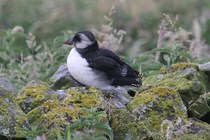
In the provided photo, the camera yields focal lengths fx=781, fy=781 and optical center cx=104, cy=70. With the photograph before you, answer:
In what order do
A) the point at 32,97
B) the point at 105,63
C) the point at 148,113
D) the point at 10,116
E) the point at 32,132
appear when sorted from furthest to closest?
the point at 105,63, the point at 32,97, the point at 148,113, the point at 10,116, the point at 32,132

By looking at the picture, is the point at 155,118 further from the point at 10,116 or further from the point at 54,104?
the point at 10,116

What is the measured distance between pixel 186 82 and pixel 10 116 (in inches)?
77.1

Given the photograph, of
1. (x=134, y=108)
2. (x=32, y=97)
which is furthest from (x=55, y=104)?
(x=134, y=108)

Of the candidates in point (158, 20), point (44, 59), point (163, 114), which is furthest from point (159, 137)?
point (158, 20)

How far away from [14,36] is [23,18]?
461cm

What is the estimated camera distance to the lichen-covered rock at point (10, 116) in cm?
649

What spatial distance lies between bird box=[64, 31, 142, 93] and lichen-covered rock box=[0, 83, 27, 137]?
847 mm

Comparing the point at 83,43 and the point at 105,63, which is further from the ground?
the point at 83,43

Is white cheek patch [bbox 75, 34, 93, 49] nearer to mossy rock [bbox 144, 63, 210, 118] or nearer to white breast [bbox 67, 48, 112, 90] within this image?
white breast [bbox 67, 48, 112, 90]

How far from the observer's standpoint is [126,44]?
14.4m

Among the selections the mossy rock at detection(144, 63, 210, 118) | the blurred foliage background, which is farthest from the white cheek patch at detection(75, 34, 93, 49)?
the blurred foliage background

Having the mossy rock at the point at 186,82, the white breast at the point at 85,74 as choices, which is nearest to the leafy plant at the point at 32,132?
the white breast at the point at 85,74

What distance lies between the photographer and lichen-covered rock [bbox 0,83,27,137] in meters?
6.49

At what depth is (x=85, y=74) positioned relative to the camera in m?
7.67
